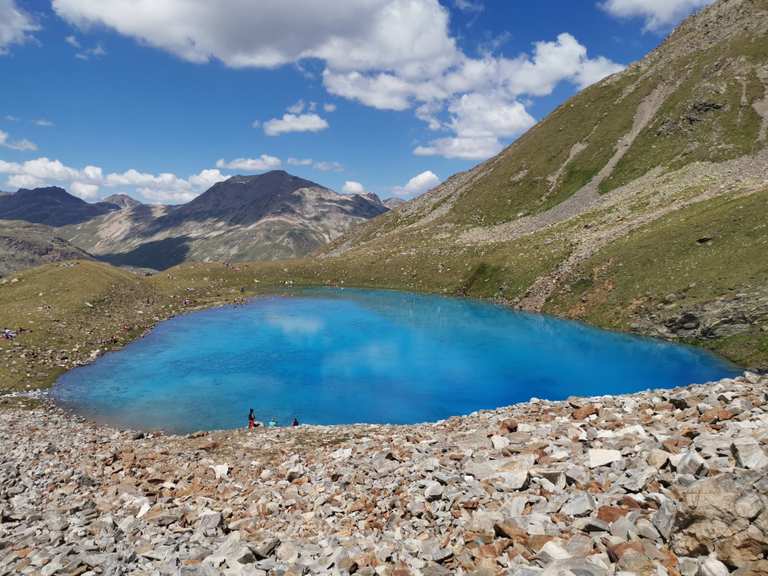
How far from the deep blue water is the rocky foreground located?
13.4 m

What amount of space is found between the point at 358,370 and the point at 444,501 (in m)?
36.3

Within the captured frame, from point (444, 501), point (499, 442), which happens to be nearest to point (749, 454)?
point (444, 501)

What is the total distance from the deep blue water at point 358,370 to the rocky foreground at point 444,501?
13449mm

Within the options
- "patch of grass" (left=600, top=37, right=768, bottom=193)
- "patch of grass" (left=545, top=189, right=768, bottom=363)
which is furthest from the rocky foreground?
"patch of grass" (left=600, top=37, right=768, bottom=193)

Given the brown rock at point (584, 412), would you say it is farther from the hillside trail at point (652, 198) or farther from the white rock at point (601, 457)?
the hillside trail at point (652, 198)

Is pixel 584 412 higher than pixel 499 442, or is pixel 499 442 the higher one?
pixel 584 412

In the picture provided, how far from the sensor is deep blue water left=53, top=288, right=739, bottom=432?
40.6 meters

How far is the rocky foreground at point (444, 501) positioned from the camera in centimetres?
1098

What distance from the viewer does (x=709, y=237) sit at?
6700cm

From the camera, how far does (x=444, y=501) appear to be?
15.5 meters

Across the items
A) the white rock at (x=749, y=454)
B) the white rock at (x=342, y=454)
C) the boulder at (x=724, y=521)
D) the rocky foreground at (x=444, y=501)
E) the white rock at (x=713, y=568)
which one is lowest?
the white rock at (x=342, y=454)

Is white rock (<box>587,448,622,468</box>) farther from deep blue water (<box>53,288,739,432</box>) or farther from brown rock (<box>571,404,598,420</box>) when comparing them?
deep blue water (<box>53,288,739,432</box>)

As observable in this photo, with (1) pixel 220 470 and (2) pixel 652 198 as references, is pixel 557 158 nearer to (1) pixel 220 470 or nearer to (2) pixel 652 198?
(2) pixel 652 198

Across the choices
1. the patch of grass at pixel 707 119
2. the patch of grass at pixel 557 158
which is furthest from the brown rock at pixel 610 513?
the patch of grass at pixel 557 158
